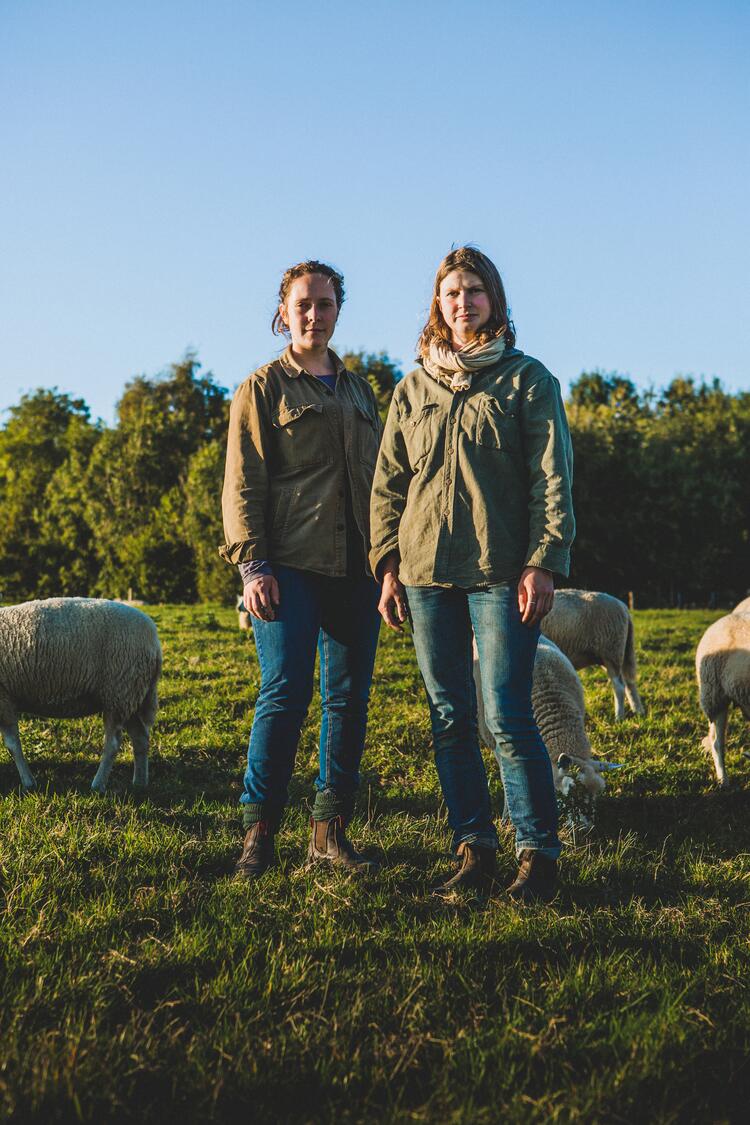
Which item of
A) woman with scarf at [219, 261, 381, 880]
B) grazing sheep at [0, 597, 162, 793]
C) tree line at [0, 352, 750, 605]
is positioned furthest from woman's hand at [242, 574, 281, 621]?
tree line at [0, 352, 750, 605]

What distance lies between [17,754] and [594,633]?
6116 millimetres

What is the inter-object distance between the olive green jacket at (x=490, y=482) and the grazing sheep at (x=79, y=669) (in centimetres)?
336

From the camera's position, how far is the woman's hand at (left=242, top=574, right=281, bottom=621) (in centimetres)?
348

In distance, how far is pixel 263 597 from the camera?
3471 mm

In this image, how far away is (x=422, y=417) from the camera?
3531 millimetres

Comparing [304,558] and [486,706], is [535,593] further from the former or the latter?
[304,558]

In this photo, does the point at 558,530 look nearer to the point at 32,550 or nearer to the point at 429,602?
the point at 429,602

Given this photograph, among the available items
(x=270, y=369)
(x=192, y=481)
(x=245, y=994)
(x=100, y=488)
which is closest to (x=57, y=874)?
(x=245, y=994)

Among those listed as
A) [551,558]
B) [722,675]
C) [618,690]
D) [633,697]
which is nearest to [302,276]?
[551,558]

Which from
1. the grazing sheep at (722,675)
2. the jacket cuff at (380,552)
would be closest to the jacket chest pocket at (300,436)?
the jacket cuff at (380,552)

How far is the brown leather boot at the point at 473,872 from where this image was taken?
10.9ft

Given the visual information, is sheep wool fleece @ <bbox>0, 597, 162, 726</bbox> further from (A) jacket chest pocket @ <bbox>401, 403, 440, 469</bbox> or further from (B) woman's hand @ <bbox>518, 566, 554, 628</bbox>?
(B) woman's hand @ <bbox>518, 566, 554, 628</bbox>

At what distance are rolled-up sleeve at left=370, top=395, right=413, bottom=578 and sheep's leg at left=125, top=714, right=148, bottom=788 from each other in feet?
10.4

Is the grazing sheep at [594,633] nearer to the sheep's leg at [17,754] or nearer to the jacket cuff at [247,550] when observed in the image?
the sheep's leg at [17,754]
